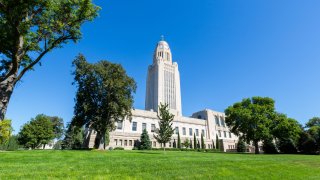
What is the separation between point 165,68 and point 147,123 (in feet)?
126

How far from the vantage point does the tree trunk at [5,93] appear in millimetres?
10773

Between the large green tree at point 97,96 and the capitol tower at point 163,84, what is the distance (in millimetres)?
50435

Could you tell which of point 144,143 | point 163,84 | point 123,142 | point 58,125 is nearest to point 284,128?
point 144,143

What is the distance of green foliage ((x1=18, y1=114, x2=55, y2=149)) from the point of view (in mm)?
47875

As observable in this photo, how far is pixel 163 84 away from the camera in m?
87.0

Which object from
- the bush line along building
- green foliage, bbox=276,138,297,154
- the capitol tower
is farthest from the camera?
the capitol tower

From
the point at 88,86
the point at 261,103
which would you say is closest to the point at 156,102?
the point at 261,103

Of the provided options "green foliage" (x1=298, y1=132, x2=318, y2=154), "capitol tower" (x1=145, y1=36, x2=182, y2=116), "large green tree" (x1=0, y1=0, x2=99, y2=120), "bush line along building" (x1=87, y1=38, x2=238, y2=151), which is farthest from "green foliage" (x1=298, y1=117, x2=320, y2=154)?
"large green tree" (x1=0, y1=0, x2=99, y2=120)

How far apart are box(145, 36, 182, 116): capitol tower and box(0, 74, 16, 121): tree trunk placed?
72129 mm

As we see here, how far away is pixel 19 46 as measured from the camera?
1174cm

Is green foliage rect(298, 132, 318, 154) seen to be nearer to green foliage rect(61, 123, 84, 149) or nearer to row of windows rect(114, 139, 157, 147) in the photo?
row of windows rect(114, 139, 157, 147)

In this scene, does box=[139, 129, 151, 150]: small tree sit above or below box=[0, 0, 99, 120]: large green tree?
below

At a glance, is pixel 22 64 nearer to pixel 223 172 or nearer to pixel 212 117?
pixel 223 172

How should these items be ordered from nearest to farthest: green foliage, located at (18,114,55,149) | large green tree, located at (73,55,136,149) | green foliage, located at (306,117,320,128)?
large green tree, located at (73,55,136,149)
green foliage, located at (18,114,55,149)
green foliage, located at (306,117,320,128)
